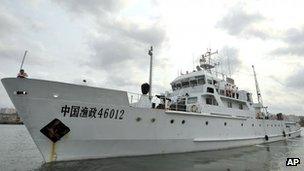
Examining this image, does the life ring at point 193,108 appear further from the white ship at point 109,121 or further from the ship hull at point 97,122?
the ship hull at point 97,122

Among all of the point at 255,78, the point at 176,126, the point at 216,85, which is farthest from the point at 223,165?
the point at 255,78

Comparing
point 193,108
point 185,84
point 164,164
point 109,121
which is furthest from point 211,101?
point 109,121

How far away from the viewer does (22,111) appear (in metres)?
10.9

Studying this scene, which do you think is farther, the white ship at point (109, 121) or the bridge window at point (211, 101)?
the bridge window at point (211, 101)

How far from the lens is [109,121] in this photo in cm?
1235

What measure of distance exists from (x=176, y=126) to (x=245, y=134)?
32.4 ft

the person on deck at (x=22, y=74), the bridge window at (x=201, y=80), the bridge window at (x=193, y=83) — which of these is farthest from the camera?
the bridge window at (x=193, y=83)

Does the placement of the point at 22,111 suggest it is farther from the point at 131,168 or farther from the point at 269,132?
the point at 269,132

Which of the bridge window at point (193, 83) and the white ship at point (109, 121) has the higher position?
the bridge window at point (193, 83)

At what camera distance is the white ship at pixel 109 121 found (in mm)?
11031

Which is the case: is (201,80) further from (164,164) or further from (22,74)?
(22,74)

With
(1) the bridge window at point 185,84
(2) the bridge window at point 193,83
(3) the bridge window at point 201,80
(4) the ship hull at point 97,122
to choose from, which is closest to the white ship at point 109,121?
(4) the ship hull at point 97,122

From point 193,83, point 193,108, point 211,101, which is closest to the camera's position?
point 193,108

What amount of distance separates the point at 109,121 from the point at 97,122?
63 cm
